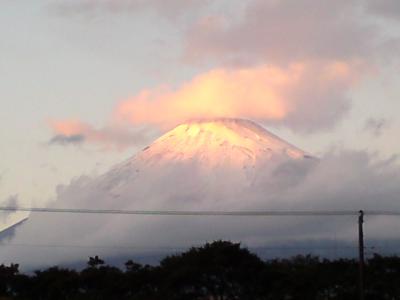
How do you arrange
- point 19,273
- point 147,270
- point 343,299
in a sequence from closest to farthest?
point 343,299 → point 147,270 → point 19,273

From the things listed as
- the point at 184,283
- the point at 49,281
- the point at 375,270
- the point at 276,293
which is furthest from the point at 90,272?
the point at 375,270

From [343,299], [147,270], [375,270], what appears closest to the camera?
[343,299]

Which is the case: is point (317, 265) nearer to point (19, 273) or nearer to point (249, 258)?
point (249, 258)

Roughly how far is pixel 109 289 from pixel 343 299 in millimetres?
27222

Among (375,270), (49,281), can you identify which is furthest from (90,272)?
(375,270)

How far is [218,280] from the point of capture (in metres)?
119

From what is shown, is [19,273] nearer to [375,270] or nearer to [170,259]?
[170,259]

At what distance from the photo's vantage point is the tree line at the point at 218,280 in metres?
114

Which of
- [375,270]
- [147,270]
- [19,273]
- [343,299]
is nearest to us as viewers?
[343,299]

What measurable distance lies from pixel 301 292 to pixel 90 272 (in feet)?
85.3

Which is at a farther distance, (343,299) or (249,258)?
(249,258)

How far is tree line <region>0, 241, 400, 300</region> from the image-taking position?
11369 centimetres

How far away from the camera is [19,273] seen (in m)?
134

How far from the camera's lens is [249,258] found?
120 m
